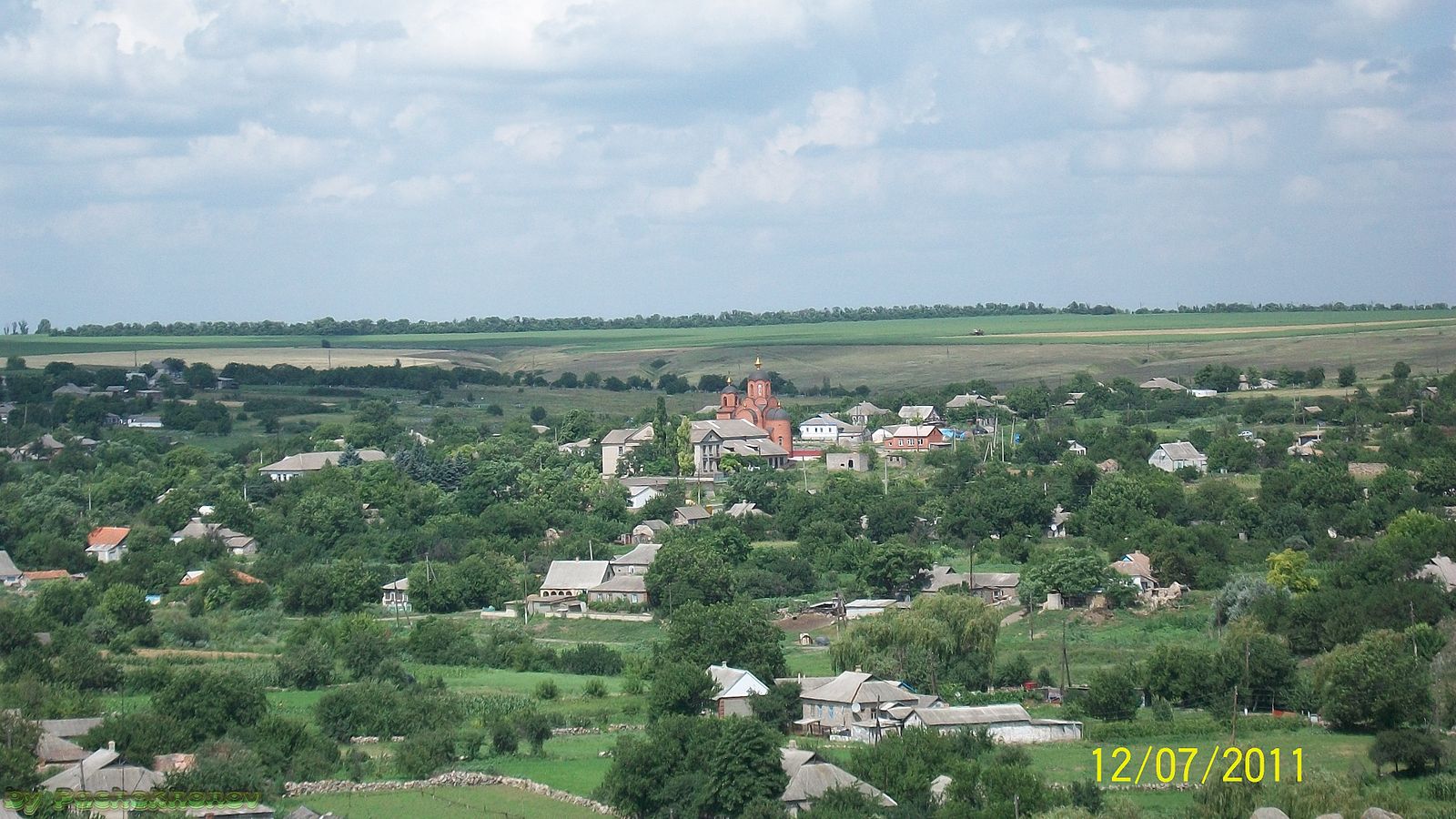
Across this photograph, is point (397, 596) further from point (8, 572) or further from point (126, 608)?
point (8, 572)

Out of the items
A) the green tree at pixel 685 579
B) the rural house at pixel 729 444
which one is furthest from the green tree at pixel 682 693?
the rural house at pixel 729 444

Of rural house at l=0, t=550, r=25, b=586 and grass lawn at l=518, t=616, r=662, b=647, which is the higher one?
rural house at l=0, t=550, r=25, b=586

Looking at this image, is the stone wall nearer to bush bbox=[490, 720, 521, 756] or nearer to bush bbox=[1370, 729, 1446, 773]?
bush bbox=[490, 720, 521, 756]

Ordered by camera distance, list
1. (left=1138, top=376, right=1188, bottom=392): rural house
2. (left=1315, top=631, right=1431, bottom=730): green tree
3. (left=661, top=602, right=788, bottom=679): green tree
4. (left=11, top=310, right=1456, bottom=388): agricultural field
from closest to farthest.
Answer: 1. (left=1315, top=631, right=1431, bottom=730): green tree
2. (left=661, top=602, right=788, bottom=679): green tree
3. (left=1138, top=376, right=1188, bottom=392): rural house
4. (left=11, top=310, right=1456, bottom=388): agricultural field

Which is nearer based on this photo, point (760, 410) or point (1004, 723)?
point (1004, 723)

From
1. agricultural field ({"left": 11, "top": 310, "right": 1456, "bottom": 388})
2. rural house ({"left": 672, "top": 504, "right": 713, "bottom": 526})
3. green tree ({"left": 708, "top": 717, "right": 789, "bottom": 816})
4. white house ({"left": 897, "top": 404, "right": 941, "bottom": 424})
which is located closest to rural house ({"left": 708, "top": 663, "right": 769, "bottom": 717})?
green tree ({"left": 708, "top": 717, "right": 789, "bottom": 816})

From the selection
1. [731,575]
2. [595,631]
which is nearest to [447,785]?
[595,631]
